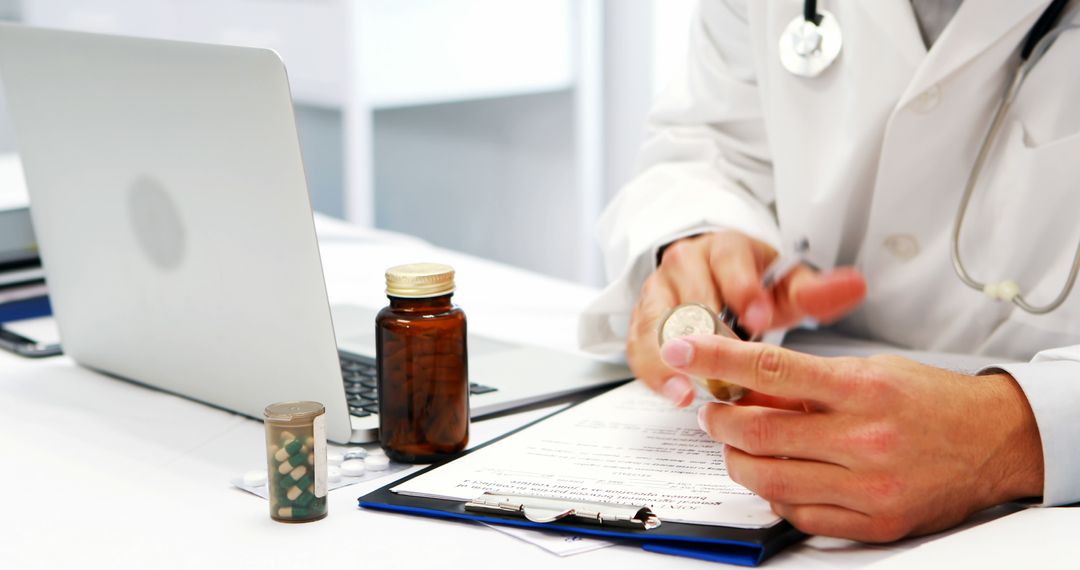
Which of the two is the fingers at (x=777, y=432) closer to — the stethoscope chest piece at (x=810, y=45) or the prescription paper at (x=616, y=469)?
the prescription paper at (x=616, y=469)

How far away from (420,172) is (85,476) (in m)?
2.19

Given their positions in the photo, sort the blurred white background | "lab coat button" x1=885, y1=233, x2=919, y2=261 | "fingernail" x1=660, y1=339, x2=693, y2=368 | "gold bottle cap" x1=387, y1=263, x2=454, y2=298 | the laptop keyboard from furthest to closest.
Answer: the blurred white background < "lab coat button" x1=885, y1=233, x2=919, y2=261 < the laptop keyboard < "gold bottle cap" x1=387, y1=263, x2=454, y2=298 < "fingernail" x1=660, y1=339, x2=693, y2=368

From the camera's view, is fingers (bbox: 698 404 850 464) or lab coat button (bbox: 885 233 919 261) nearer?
fingers (bbox: 698 404 850 464)

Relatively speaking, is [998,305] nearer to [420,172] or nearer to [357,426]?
[357,426]

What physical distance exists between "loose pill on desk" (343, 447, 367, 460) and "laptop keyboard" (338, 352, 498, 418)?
0.04 meters

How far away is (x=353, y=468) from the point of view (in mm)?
713

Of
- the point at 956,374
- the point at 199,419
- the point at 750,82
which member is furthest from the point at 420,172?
the point at 956,374

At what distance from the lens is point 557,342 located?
3.53 ft

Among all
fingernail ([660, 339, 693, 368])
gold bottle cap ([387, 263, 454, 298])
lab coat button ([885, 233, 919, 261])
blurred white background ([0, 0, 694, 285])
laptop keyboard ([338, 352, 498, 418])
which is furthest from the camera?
blurred white background ([0, 0, 694, 285])

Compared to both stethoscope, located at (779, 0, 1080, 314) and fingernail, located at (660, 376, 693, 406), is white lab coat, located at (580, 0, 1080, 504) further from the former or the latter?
fingernail, located at (660, 376, 693, 406)

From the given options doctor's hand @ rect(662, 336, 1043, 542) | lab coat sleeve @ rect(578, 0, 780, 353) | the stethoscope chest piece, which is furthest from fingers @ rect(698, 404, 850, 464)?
the stethoscope chest piece

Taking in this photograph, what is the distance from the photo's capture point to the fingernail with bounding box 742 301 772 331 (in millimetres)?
759

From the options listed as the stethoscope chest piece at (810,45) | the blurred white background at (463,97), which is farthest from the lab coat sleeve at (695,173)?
the blurred white background at (463,97)

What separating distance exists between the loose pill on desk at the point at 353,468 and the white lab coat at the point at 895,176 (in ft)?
0.99
